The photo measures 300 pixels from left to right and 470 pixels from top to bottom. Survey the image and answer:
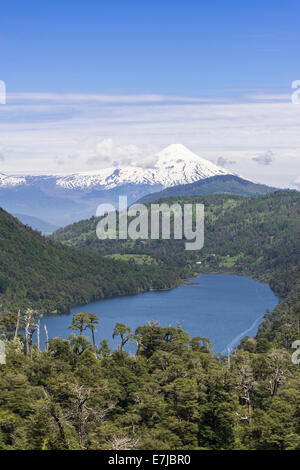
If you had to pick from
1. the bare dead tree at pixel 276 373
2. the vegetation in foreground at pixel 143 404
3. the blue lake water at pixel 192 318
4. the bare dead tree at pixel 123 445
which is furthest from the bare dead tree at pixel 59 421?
the blue lake water at pixel 192 318

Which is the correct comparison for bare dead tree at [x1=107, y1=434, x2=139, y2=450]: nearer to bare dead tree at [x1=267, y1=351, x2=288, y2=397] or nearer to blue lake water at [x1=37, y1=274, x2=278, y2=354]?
bare dead tree at [x1=267, y1=351, x2=288, y2=397]

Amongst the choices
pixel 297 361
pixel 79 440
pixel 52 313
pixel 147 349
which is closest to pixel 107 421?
pixel 79 440

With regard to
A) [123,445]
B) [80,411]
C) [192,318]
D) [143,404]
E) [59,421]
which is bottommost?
[123,445]

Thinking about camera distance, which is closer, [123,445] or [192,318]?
[123,445]

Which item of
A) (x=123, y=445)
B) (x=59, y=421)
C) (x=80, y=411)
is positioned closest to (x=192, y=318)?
(x=80, y=411)

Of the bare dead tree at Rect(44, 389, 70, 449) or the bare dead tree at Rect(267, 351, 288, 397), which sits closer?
the bare dead tree at Rect(44, 389, 70, 449)

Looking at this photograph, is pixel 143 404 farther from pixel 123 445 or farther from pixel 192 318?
pixel 192 318

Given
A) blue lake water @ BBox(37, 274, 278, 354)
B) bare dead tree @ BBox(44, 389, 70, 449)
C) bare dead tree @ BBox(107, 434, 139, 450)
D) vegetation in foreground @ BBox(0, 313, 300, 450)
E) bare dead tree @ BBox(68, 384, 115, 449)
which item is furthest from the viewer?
blue lake water @ BBox(37, 274, 278, 354)

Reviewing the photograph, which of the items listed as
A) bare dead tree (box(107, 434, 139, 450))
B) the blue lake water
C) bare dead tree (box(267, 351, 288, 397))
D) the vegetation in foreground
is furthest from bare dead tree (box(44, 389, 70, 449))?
the blue lake water

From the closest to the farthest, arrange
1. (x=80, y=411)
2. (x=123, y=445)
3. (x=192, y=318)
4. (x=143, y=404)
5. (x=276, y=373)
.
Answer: (x=123, y=445) < (x=80, y=411) < (x=143, y=404) < (x=276, y=373) < (x=192, y=318)

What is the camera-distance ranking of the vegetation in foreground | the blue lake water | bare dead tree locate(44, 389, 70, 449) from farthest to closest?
the blue lake water
the vegetation in foreground
bare dead tree locate(44, 389, 70, 449)

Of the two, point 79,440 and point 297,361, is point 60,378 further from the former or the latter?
point 297,361
